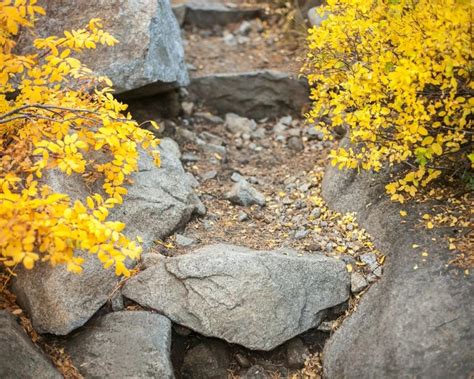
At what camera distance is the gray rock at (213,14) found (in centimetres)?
725

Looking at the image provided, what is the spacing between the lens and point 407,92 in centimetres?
354

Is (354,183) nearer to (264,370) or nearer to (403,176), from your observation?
(403,176)

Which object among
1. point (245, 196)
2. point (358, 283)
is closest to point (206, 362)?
point (358, 283)

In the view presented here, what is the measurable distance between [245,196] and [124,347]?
1.74 m

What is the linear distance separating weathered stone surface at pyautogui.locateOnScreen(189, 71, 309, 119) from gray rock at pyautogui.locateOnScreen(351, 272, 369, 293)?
2.55 metres

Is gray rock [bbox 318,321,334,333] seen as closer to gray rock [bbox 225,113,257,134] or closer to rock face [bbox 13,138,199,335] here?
rock face [bbox 13,138,199,335]

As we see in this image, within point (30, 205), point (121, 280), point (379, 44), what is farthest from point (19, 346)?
point (379, 44)

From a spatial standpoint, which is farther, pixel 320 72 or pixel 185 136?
pixel 185 136

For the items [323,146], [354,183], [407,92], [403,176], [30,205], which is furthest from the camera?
[323,146]

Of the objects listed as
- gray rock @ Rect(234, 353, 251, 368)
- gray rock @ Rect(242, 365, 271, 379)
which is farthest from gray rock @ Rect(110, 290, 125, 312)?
gray rock @ Rect(242, 365, 271, 379)

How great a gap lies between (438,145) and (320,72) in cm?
133

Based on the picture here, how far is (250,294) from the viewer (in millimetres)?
3910

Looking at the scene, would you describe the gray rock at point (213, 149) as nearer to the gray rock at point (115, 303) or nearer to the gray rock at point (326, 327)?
the gray rock at point (115, 303)

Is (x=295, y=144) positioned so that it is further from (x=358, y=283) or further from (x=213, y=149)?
(x=358, y=283)
